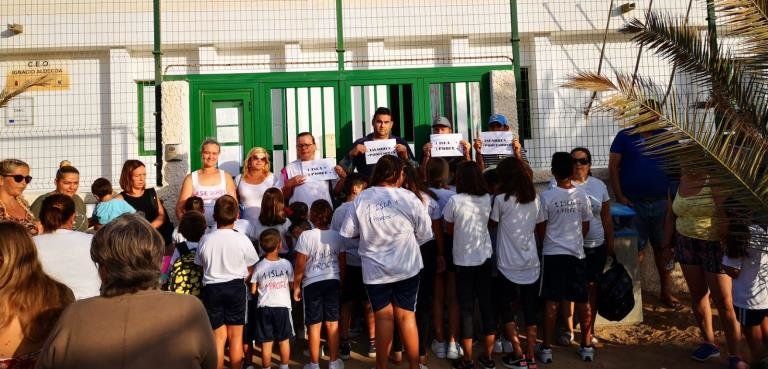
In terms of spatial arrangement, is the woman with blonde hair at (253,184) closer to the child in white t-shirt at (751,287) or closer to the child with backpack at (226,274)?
the child with backpack at (226,274)

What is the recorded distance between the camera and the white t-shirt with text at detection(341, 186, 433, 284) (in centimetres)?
470

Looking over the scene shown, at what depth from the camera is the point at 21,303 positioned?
8.40ft

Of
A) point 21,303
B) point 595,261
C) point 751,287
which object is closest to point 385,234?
point 595,261

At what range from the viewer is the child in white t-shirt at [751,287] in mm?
4668

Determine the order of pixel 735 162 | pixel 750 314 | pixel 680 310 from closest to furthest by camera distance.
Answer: pixel 735 162, pixel 750 314, pixel 680 310

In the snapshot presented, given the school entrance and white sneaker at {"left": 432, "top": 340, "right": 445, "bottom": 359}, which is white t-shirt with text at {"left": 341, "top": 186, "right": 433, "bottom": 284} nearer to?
white sneaker at {"left": 432, "top": 340, "right": 445, "bottom": 359}

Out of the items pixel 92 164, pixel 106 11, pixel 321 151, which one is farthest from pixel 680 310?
pixel 106 11

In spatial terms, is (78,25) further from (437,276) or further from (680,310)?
(680,310)

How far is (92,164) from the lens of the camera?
9.75 m

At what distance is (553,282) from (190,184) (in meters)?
3.60

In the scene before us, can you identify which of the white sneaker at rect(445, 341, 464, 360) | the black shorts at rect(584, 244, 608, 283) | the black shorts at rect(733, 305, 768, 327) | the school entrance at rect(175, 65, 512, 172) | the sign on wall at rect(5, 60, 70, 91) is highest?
the sign on wall at rect(5, 60, 70, 91)

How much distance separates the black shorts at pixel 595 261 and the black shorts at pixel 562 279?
342 mm

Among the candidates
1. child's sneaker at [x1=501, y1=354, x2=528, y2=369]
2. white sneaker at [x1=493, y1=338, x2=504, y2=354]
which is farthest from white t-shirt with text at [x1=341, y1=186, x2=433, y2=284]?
white sneaker at [x1=493, y1=338, x2=504, y2=354]

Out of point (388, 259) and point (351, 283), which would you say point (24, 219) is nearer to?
point (351, 283)
